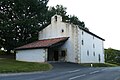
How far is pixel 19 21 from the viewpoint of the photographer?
163 ft

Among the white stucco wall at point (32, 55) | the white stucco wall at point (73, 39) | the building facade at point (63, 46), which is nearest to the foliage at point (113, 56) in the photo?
the white stucco wall at point (73, 39)

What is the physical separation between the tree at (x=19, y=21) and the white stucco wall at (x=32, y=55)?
3.13 m

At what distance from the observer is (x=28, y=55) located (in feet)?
152

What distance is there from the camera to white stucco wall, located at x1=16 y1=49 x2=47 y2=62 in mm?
42844

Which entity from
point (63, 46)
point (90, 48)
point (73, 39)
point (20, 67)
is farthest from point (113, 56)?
point (20, 67)

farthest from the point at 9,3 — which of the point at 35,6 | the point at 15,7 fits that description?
the point at 35,6

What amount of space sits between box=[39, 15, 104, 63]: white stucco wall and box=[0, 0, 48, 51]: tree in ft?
9.75

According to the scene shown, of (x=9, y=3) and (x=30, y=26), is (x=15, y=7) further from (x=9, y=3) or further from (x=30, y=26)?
(x=30, y=26)

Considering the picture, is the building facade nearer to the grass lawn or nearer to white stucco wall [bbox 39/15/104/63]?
white stucco wall [bbox 39/15/104/63]

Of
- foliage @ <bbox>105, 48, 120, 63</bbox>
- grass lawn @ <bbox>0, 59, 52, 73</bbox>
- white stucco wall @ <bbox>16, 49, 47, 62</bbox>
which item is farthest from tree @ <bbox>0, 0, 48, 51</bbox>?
foliage @ <bbox>105, 48, 120, 63</bbox>

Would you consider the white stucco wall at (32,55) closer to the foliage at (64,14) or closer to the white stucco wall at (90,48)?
the white stucco wall at (90,48)

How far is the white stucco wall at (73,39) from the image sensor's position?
46906mm

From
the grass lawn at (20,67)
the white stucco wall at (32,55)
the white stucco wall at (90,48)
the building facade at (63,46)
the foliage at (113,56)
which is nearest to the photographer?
the grass lawn at (20,67)

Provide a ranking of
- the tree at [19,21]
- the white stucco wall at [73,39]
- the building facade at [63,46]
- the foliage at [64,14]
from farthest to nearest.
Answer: the foliage at [64,14] → the tree at [19,21] → the white stucco wall at [73,39] → the building facade at [63,46]
